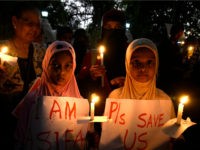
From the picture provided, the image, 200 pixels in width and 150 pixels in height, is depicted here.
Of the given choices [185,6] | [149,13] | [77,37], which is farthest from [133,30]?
[77,37]

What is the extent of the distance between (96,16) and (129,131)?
19460 millimetres

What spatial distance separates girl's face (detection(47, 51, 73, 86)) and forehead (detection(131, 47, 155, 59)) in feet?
2.20

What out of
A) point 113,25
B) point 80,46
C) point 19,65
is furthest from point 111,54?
point 80,46

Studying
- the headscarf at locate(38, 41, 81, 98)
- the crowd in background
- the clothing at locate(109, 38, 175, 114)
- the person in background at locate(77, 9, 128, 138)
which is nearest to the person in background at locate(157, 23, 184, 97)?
the crowd in background

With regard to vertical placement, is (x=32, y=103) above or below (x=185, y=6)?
below

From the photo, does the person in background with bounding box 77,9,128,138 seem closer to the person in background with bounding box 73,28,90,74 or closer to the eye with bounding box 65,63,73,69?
the eye with bounding box 65,63,73,69

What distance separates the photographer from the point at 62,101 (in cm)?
317

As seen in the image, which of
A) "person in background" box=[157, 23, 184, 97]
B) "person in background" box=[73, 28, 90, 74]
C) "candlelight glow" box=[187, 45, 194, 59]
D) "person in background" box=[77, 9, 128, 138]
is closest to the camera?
"person in background" box=[77, 9, 128, 138]

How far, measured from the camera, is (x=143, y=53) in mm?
3402

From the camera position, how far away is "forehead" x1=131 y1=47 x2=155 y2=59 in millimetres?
3383

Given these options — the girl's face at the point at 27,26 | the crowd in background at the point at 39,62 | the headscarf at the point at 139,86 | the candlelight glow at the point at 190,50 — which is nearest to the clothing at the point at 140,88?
the headscarf at the point at 139,86

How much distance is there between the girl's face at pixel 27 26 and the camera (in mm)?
3895

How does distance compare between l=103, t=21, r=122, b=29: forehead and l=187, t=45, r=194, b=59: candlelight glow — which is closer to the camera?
l=103, t=21, r=122, b=29: forehead

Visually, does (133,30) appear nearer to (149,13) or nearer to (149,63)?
(149,13)
